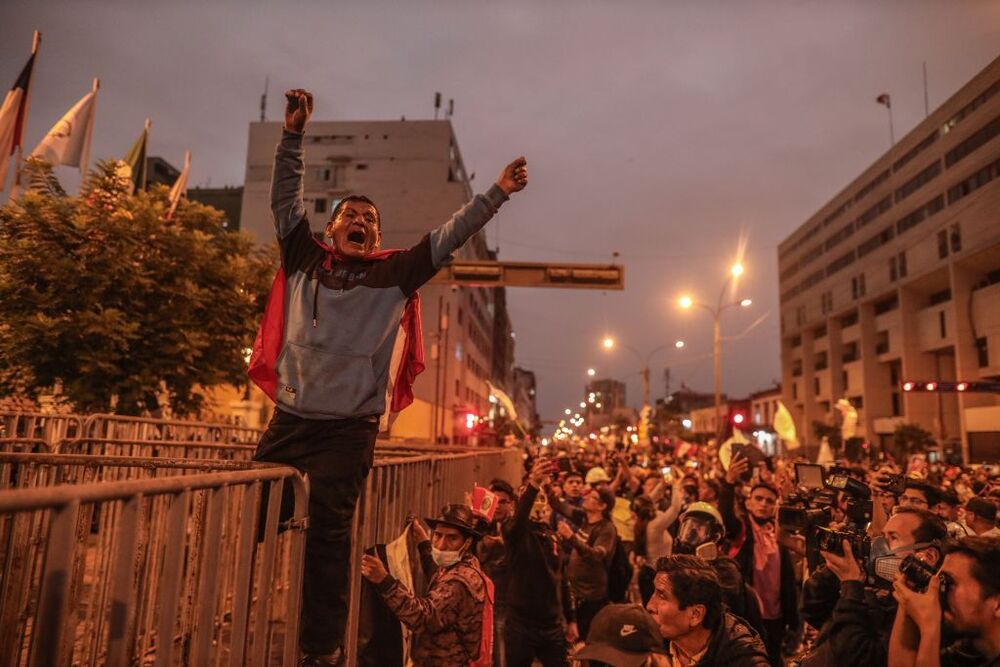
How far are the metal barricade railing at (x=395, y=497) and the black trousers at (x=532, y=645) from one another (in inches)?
48.1

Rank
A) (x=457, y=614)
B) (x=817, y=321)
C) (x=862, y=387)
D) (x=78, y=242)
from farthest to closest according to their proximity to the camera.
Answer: (x=817, y=321)
(x=862, y=387)
(x=78, y=242)
(x=457, y=614)

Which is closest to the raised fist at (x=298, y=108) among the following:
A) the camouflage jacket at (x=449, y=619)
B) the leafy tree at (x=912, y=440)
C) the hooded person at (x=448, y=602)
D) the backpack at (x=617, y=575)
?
the hooded person at (x=448, y=602)

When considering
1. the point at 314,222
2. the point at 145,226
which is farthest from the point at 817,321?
the point at 145,226

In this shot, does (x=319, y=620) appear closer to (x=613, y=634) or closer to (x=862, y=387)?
(x=613, y=634)

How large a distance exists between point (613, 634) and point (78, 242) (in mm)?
10948

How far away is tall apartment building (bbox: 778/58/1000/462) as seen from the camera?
1599 inches

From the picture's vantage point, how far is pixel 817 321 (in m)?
66.6

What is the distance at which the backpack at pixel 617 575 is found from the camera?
22.6ft

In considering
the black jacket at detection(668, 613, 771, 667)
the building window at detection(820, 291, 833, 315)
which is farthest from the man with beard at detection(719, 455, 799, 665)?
the building window at detection(820, 291, 833, 315)

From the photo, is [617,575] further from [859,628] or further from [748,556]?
[859,628]

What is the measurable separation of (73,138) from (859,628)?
17.1 metres

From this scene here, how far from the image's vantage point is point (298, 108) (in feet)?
9.74

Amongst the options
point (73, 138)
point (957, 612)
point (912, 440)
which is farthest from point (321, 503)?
point (912, 440)

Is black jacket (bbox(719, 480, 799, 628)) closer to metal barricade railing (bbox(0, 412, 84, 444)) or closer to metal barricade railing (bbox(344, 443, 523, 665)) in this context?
metal barricade railing (bbox(344, 443, 523, 665))
